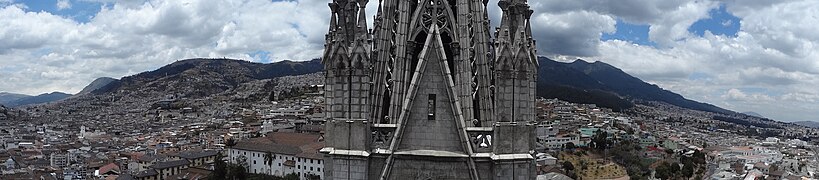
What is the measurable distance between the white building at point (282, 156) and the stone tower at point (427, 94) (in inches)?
3143

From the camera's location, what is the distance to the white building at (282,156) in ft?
301

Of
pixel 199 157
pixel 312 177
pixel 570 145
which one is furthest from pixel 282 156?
pixel 570 145

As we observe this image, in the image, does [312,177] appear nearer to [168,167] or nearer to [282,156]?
[282,156]

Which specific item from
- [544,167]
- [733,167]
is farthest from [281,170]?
[733,167]

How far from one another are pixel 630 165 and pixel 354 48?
109888 mm

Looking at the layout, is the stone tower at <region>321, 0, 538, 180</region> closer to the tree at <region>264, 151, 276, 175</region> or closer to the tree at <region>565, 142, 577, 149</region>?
the tree at <region>264, 151, 276, 175</region>

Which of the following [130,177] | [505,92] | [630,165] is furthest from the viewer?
[630,165]

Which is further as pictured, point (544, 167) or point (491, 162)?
point (544, 167)

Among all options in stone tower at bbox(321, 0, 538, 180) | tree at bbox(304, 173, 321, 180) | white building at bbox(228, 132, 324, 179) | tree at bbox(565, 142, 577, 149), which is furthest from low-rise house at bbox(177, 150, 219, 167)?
stone tower at bbox(321, 0, 538, 180)

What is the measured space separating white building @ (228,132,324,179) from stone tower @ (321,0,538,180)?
79844 millimetres

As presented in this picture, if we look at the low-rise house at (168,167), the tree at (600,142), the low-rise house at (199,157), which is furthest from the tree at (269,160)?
the tree at (600,142)

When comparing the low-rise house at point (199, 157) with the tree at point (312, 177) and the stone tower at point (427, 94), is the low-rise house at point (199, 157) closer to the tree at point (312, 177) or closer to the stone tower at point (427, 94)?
the tree at point (312, 177)

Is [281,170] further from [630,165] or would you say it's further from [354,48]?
[354,48]

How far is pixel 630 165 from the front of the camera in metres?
112
